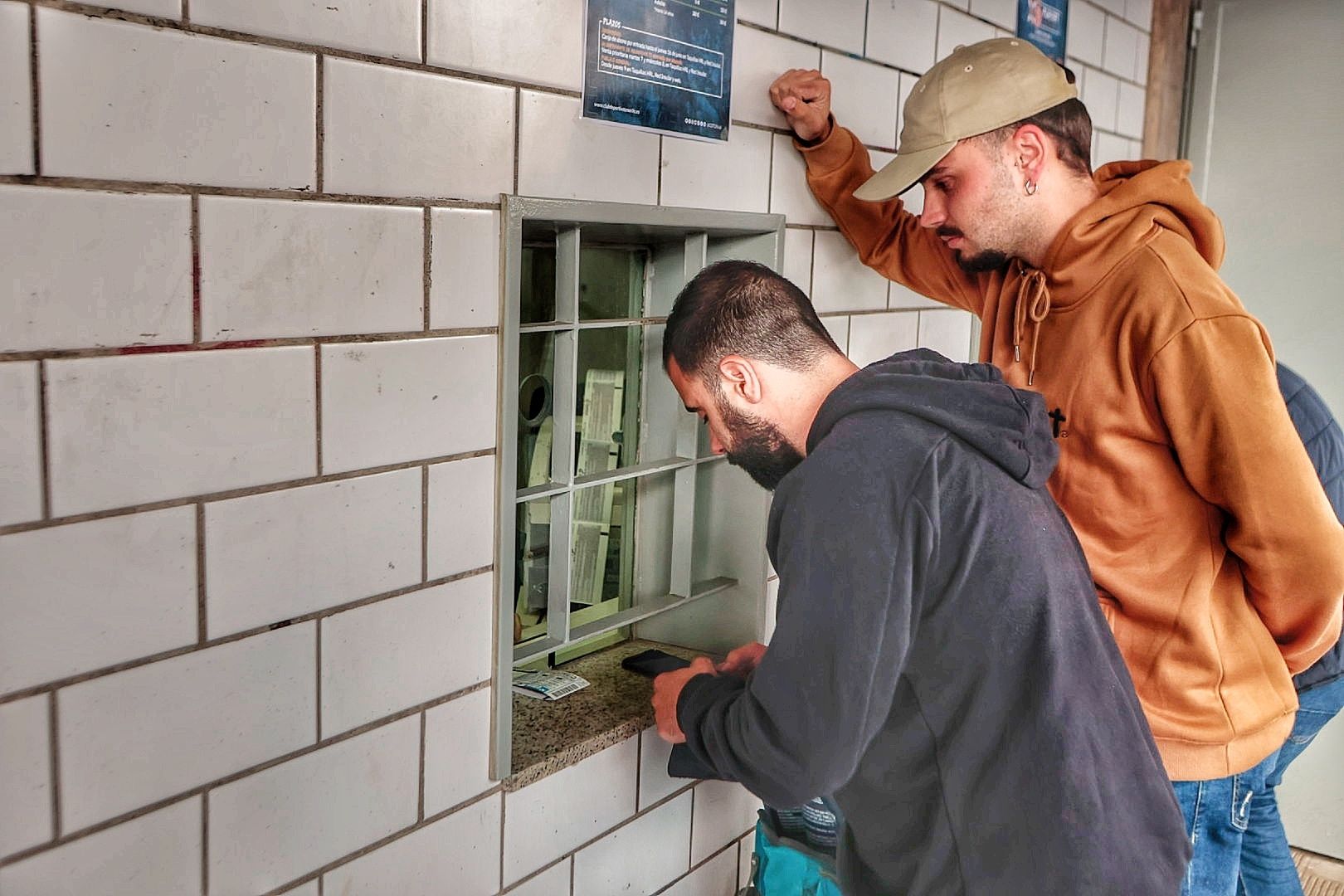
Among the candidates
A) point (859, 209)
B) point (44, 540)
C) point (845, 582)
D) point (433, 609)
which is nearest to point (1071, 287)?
point (859, 209)

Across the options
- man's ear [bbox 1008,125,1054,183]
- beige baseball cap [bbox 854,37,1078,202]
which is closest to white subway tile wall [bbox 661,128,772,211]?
beige baseball cap [bbox 854,37,1078,202]

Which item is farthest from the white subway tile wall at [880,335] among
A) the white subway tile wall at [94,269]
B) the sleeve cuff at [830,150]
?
the white subway tile wall at [94,269]

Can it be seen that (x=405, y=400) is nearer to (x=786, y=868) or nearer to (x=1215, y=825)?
(x=786, y=868)

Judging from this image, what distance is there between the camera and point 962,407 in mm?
1431

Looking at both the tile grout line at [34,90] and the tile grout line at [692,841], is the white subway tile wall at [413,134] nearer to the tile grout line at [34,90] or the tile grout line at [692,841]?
the tile grout line at [34,90]

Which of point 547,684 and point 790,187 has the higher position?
point 790,187

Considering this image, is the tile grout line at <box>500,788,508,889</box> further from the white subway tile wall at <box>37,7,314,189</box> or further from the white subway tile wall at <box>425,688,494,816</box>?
the white subway tile wall at <box>37,7,314,189</box>

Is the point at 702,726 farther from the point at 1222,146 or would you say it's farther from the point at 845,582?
the point at 1222,146

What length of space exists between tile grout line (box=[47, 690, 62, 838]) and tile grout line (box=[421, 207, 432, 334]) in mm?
642

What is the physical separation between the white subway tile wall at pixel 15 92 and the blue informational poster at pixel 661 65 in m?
0.81

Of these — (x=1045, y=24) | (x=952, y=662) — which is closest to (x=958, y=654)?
(x=952, y=662)

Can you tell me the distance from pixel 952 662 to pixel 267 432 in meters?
0.89

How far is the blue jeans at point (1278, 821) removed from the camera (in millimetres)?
2279

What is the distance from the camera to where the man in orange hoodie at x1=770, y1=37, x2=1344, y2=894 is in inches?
71.3
